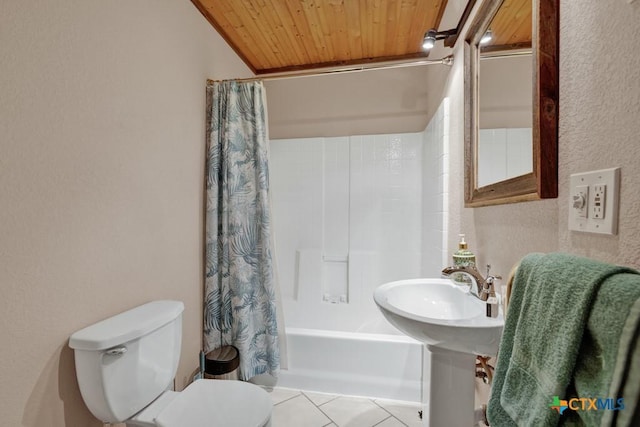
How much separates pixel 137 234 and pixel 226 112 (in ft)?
3.05

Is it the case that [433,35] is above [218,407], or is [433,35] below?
above

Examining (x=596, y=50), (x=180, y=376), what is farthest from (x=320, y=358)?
(x=596, y=50)

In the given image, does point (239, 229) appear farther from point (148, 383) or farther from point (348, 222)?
point (348, 222)

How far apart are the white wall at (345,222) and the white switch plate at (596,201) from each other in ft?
5.94

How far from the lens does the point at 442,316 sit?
125 cm

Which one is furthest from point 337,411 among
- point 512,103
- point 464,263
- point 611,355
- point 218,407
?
point 512,103

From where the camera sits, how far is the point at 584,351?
1.42ft

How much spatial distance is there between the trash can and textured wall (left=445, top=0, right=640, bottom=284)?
1.63 metres

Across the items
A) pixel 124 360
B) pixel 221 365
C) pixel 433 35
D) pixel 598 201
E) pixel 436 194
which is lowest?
pixel 221 365

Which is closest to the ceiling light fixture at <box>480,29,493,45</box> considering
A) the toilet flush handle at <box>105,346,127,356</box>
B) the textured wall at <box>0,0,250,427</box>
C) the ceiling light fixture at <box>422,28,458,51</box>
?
the ceiling light fixture at <box>422,28,458,51</box>

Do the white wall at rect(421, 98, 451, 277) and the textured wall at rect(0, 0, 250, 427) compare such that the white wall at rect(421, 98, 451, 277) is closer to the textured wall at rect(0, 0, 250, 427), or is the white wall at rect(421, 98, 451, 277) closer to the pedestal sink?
the pedestal sink

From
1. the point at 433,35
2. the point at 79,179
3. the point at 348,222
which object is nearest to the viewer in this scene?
the point at 79,179

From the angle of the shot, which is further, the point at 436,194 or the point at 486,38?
the point at 436,194

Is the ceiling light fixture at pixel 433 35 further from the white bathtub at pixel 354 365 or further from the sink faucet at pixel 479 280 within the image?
the white bathtub at pixel 354 365
